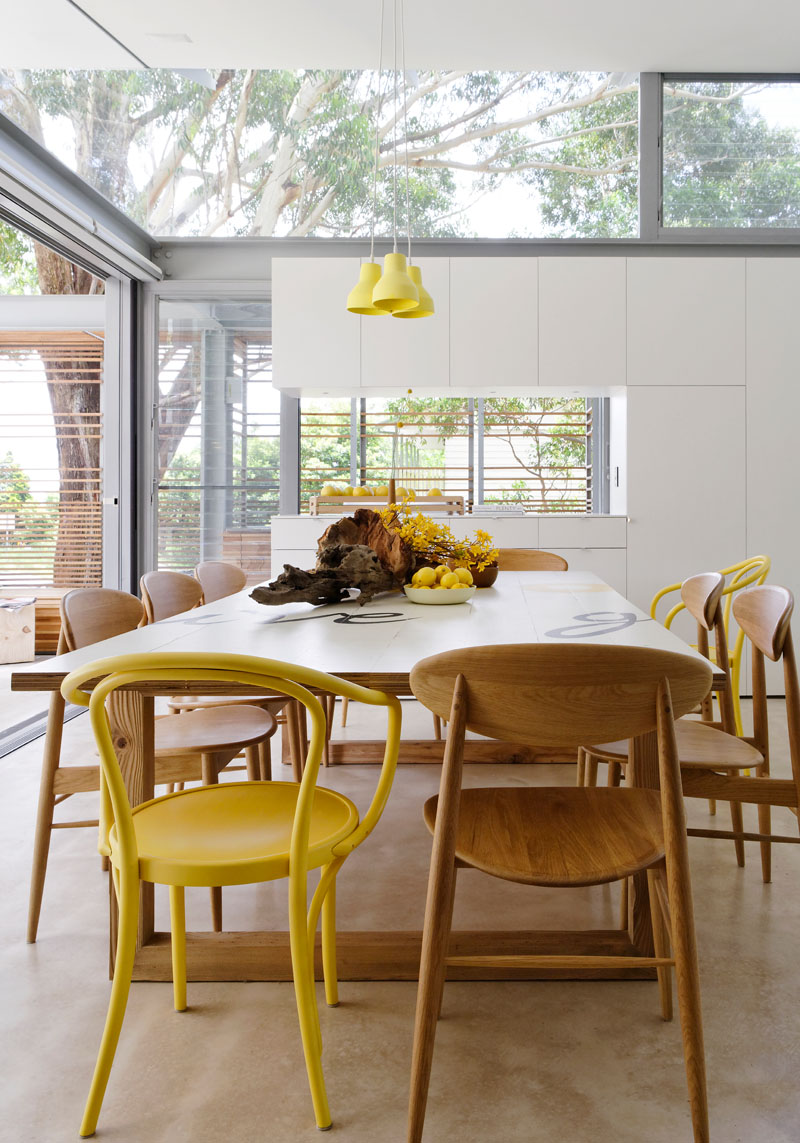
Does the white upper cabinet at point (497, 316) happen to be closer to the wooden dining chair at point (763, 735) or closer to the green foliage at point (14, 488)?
the wooden dining chair at point (763, 735)

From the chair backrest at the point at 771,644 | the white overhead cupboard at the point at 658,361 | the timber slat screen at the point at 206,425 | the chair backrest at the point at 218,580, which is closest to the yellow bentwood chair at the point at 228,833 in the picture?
the chair backrest at the point at 771,644

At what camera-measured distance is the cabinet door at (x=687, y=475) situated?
510 centimetres

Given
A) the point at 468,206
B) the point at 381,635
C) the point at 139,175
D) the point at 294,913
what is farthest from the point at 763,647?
the point at 139,175

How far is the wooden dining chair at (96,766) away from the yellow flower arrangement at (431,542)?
30.8 inches

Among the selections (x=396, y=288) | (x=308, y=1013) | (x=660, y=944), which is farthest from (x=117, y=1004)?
(x=396, y=288)

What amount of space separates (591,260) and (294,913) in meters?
4.68

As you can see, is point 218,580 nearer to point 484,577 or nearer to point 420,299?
point 484,577

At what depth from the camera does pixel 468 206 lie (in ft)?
18.0

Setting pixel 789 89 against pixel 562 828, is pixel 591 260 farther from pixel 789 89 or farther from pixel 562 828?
pixel 562 828

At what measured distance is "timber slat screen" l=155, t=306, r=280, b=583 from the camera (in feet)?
18.6

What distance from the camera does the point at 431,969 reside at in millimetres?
1356

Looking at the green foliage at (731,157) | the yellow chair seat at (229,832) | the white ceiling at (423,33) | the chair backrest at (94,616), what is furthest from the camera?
the green foliage at (731,157)

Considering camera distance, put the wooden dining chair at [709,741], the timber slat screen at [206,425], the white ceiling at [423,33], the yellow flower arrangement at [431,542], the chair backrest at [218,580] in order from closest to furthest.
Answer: the wooden dining chair at [709,741] < the yellow flower arrangement at [431,542] < the chair backrest at [218,580] < the white ceiling at [423,33] < the timber slat screen at [206,425]

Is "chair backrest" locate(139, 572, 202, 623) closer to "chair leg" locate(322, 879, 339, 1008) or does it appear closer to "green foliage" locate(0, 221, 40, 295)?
"chair leg" locate(322, 879, 339, 1008)
